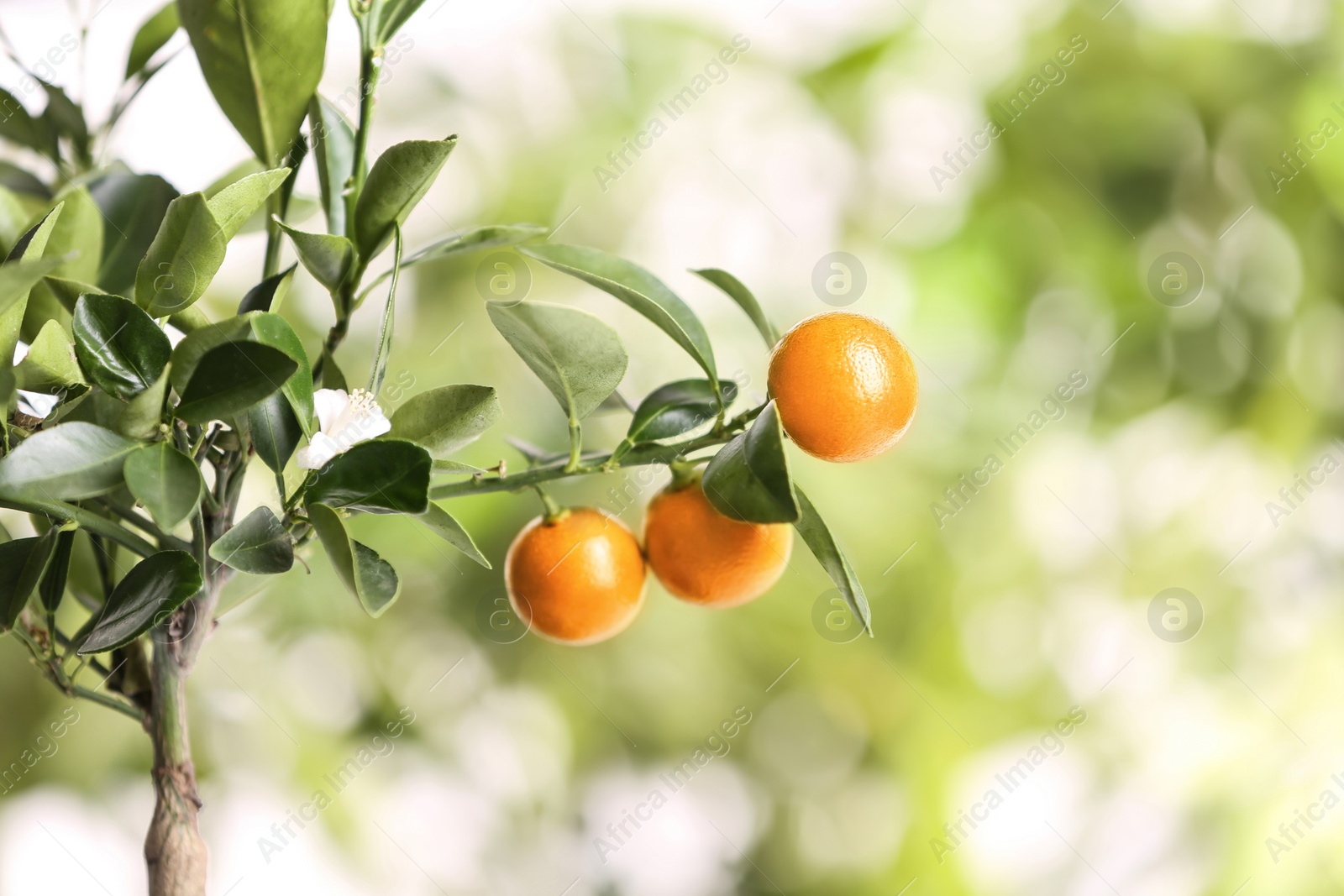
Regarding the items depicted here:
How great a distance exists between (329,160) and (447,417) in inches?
6.3

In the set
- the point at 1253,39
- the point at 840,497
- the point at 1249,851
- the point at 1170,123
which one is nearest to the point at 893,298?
the point at 840,497

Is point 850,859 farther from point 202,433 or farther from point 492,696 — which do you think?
point 202,433

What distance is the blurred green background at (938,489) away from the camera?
1.24 metres

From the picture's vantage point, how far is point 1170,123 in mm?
1313

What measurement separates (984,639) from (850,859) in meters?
0.37

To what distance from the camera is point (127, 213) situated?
17.7 inches
